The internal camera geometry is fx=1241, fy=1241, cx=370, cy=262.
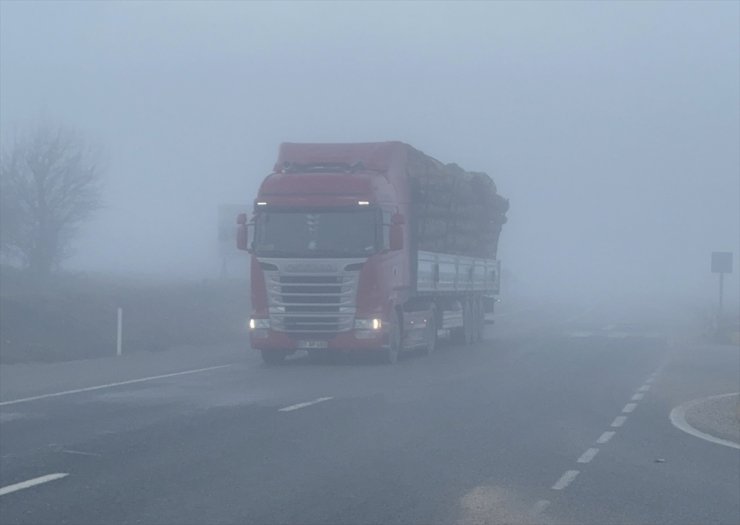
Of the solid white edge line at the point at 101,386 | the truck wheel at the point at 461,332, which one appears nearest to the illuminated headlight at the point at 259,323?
the solid white edge line at the point at 101,386

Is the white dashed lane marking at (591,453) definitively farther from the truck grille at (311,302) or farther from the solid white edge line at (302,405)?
the truck grille at (311,302)

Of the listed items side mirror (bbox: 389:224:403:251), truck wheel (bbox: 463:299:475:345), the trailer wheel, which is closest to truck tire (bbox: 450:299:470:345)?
truck wheel (bbox: 463:299:475:345)

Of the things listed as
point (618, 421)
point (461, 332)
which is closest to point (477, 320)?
point (461, 332)

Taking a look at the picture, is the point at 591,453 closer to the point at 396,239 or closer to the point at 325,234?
the point at 396,239

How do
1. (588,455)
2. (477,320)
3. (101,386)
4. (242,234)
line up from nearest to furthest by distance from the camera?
(588,455)
(101,386)
(242,234)
(477,320)

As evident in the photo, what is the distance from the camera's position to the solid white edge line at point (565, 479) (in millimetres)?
11727

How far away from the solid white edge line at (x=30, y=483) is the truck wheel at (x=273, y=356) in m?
15.0

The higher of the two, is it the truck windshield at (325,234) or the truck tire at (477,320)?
the truck windshield at (325,234)

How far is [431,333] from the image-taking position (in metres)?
30.3

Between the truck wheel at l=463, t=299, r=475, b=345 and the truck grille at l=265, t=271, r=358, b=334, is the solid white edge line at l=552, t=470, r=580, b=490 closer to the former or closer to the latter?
the truck grille at l=265, t=271, r=358, b=334

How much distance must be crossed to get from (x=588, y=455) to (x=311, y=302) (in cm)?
1228

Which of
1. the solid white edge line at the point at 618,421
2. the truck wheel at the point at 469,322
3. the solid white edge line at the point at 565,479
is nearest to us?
the solid white edge line at the point at 565,479

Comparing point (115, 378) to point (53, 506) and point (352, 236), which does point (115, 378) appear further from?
point (53, 506)

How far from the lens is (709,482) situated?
12.3 meters
